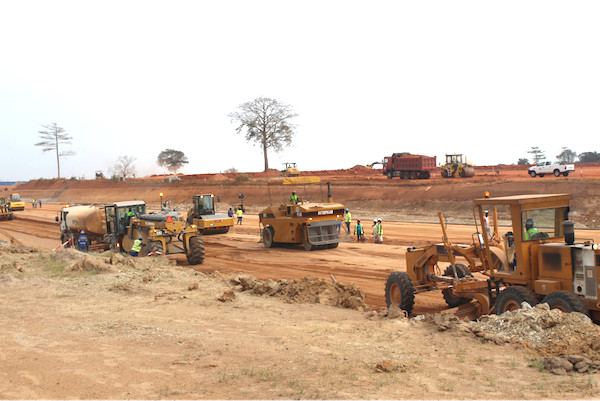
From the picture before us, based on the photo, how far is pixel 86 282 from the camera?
1440 cm

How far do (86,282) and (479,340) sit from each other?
10.1 metres

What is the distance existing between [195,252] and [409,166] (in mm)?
32205

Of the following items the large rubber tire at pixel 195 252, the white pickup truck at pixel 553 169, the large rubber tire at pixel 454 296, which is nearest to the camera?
the large rubber tire at pixel 454 296

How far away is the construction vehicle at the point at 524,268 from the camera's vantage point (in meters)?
8.61

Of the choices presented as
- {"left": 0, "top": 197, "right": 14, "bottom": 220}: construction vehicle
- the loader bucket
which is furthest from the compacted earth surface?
{"left": 0, "top": 197, "right": 14, "bottom": 220}: construction vehicle

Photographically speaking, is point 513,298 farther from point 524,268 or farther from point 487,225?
point 487,225

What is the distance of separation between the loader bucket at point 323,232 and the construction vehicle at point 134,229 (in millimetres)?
4882

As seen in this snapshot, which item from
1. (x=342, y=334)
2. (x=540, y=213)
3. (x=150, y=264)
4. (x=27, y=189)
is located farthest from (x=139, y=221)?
(x=27, y=189)

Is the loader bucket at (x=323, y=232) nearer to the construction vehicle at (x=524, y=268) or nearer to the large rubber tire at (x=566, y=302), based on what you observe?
the construction vehicle at (x=524, y=268)

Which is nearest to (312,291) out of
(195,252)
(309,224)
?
(195,252)

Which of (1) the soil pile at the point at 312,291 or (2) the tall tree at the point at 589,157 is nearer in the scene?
(1) the soil pile at the point at 312,291

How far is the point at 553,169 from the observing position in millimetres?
42531

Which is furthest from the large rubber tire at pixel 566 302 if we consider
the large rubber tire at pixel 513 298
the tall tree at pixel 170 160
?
the tall tree at pixel 170 160

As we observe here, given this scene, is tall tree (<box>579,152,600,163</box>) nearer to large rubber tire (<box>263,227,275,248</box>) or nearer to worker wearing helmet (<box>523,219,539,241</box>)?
large rubber tire (<box>263,227,275,248</box>)
